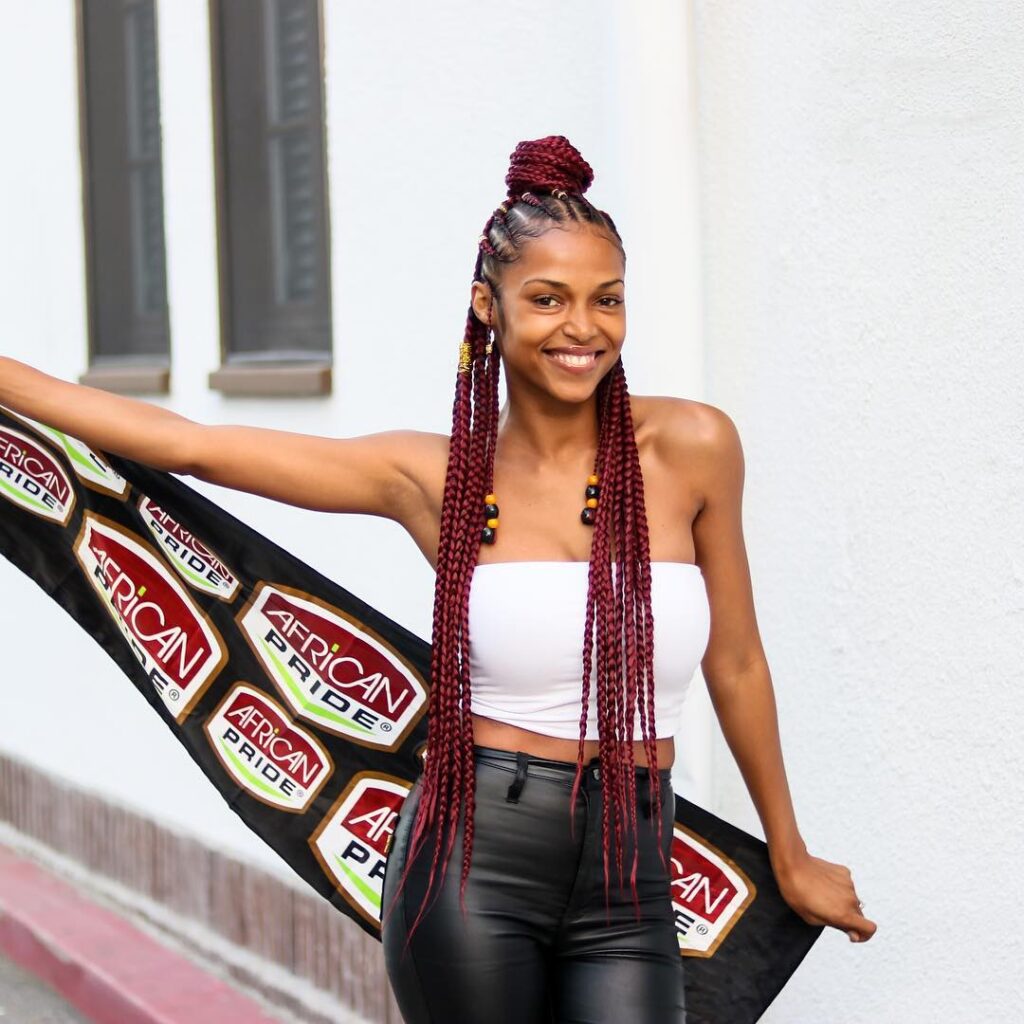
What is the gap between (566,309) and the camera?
2.68 metres

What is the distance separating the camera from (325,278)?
5.61 metres

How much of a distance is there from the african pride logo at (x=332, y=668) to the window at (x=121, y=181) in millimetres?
3455

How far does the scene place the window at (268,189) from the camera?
568 centimetres

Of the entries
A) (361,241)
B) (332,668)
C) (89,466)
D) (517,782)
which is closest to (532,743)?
(517,782)

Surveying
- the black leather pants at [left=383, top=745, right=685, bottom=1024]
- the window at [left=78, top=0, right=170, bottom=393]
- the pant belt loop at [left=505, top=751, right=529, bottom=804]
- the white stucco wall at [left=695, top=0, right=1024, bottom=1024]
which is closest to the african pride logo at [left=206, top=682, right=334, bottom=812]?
the black leather pants at [left=383, top=745, right=685, bottom=1024]

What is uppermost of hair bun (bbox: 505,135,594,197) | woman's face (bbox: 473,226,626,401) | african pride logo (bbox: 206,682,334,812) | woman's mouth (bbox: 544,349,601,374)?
hair bun (bbox: 505,135,594,197)

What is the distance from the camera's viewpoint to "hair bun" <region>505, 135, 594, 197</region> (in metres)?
2.75

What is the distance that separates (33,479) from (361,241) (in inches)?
71.4

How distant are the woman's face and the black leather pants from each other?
60 centimetres

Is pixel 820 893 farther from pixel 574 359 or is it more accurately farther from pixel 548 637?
pixel 574 359

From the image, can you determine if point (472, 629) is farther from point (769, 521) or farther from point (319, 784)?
point (769, 521)

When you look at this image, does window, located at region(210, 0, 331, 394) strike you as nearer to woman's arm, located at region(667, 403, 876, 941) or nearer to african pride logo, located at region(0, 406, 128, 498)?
african pride logo, located at region(0, 406, 128, 498)

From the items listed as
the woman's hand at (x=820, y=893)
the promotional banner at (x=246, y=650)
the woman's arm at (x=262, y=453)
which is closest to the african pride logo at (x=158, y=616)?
the promotional banner at (x=246, y=650)

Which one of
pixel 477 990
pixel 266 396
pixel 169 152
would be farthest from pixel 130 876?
pixel 477 990
